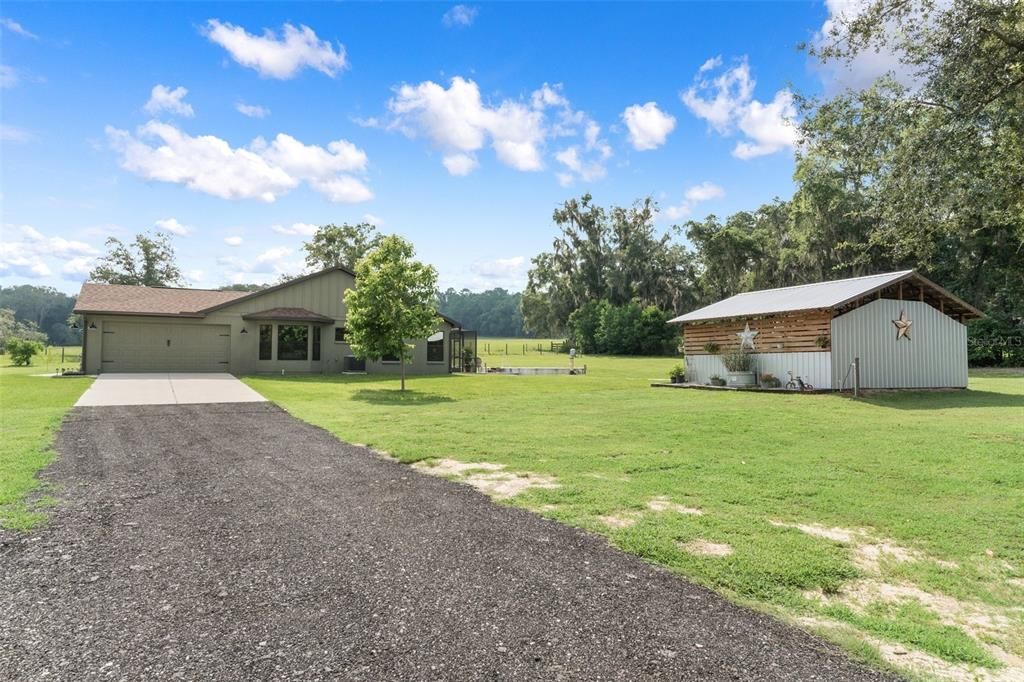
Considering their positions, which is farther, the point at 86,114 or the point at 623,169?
the point at 623,169

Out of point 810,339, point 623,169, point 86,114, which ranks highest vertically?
point 623,169

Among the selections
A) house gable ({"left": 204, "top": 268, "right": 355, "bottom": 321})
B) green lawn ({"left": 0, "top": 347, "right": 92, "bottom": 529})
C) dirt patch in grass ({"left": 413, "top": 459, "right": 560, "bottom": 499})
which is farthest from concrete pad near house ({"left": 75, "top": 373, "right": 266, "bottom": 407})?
dirt patch in grass ({"left": 413, "top": 459, "right": 560, "bottom": 499})

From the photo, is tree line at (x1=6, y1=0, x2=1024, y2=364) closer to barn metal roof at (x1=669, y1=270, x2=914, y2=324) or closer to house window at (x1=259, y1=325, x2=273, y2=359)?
barn metal roof at (x1=669, y1=270, x2=914, y2=324)

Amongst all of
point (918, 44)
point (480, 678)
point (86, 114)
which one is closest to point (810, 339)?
point (918, 44)

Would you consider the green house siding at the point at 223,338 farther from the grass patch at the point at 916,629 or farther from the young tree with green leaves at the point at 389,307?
the grass patch at the point at 916,629

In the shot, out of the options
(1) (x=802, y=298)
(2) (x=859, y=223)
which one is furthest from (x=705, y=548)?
(2) (x=859, y=223)

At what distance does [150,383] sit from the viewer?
61.1ft

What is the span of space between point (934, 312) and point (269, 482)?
67.8 feet

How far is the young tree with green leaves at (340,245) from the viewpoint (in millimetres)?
49906

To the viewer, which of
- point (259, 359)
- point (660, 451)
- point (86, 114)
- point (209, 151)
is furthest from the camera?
point (259, 359)

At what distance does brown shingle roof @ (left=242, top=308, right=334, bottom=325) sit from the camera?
24594 mm

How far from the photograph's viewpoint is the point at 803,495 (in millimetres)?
5594

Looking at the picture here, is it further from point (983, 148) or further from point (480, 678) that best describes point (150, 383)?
point (983, 148)

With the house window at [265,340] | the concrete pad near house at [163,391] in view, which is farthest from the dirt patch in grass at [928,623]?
the house window at [265,340]
